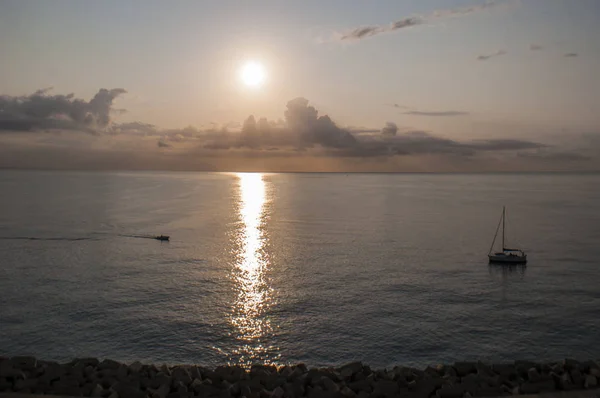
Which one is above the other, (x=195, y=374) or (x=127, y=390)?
(x=127, y=390)

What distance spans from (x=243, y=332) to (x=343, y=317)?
29.6 feet

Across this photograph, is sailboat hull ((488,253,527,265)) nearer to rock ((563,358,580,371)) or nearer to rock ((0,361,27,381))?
rock ((563,358,580,371))

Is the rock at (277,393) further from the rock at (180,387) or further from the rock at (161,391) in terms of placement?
the rock at (161,391)

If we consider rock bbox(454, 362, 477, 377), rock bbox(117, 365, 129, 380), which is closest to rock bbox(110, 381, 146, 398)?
rock bbox(117, 365, 129, 380)

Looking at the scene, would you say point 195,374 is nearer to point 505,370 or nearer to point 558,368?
point 505,370

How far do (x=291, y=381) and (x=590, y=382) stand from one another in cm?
1361

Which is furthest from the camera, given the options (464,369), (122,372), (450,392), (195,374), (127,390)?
(464,369)

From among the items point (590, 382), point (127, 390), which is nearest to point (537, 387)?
point (590, 382)

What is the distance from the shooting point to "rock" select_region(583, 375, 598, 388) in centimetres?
2050

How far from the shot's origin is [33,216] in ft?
381

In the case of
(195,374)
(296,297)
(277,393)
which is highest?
(277,393)

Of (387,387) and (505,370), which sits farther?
(505,370)

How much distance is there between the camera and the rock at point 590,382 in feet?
67.3

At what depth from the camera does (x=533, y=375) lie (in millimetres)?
21781
